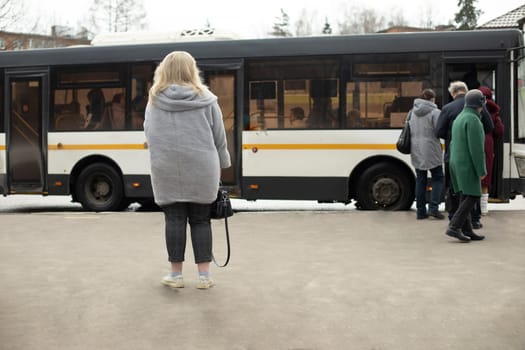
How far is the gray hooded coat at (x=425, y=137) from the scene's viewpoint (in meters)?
11.2

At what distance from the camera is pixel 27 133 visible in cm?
1464

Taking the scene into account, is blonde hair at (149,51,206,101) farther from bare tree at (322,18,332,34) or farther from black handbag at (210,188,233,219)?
bare tree at (322,18,332,34)

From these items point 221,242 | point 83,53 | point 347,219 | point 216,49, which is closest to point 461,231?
point 347,219

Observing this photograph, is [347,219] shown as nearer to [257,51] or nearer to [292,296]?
[257,51]

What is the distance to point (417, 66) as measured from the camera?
12.7 m

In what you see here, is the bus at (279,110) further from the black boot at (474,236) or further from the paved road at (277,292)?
the black boot at (474,236)

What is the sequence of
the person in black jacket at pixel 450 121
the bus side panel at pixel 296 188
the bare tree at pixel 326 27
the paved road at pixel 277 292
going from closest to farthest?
the paved road at pixel 277 292 < the person in black jacket at pixel 450 121 < the bus side panel at pixel 296 188 < the bare tree at pixel 326 27

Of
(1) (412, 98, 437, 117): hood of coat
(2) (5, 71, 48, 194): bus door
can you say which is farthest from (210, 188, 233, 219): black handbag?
(2) (5, 71, 48, 194): bus door

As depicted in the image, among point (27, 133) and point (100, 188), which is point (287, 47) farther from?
point (27, 133)

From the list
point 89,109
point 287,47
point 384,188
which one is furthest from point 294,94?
point 89,109

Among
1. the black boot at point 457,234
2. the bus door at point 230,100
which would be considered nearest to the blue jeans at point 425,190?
the black boot at point 457,234

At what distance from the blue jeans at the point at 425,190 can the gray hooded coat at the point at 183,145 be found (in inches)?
217

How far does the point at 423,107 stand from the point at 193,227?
19.1 feet

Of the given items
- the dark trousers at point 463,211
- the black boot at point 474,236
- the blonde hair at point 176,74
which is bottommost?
→ the black boot at point 474,236
